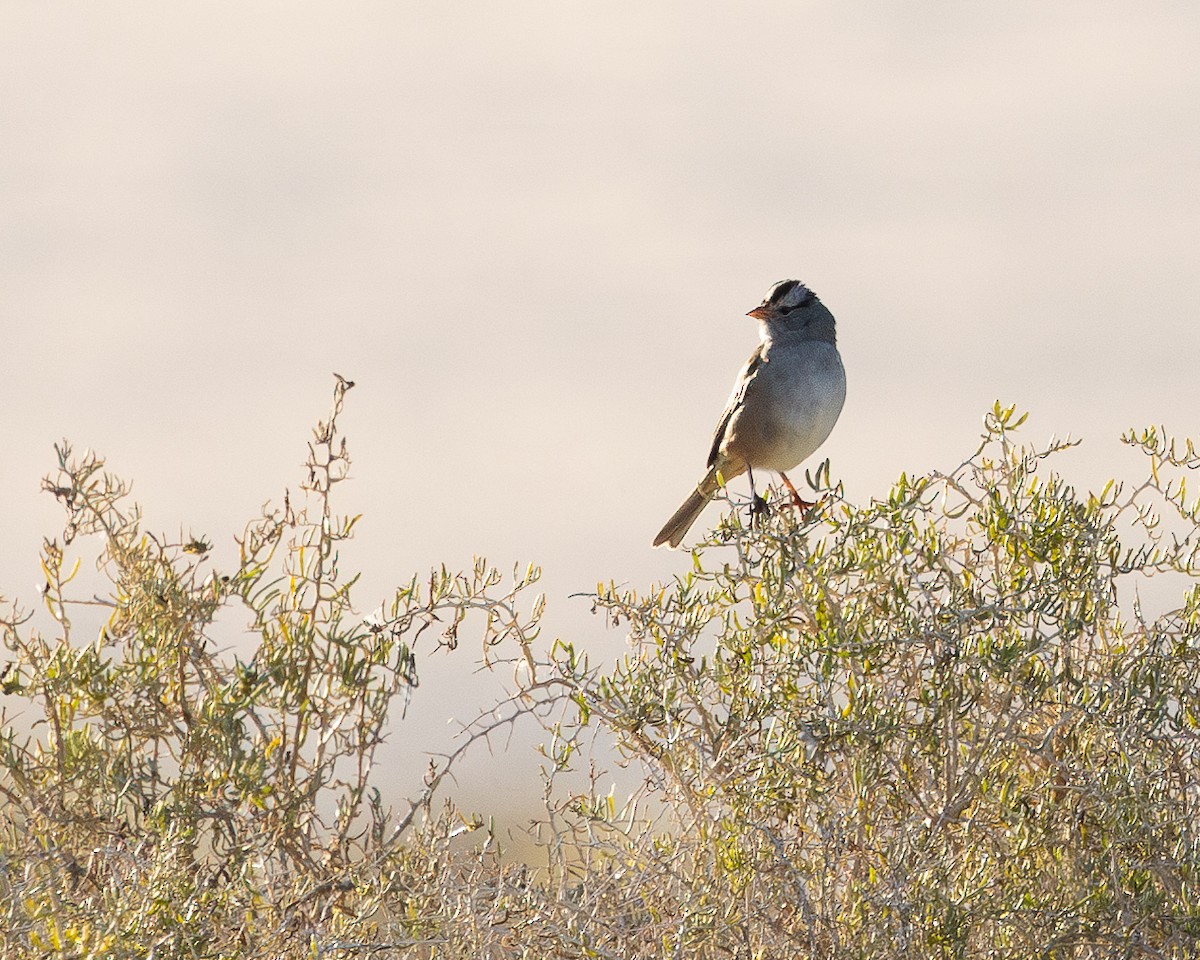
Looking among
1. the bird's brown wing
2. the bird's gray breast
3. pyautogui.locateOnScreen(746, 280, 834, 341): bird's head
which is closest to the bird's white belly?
the bird's gray breast

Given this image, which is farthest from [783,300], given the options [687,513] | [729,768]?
[729,768]

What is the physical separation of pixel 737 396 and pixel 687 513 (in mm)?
539

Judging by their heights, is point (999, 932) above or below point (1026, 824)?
below

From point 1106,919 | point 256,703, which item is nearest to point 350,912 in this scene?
point 256,703

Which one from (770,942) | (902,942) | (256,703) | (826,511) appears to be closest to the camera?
(902,942)

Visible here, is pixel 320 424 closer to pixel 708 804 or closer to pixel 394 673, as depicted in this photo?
pixel 394 673

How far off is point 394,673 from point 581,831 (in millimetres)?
586

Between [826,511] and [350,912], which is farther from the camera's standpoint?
[826,511]

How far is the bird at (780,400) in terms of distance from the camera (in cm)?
620

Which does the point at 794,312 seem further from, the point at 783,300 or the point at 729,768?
the point at 729,768

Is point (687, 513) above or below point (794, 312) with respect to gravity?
below

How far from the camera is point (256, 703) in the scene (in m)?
3.57

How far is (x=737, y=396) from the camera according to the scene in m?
6.47

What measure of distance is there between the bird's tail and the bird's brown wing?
0.16 metres
